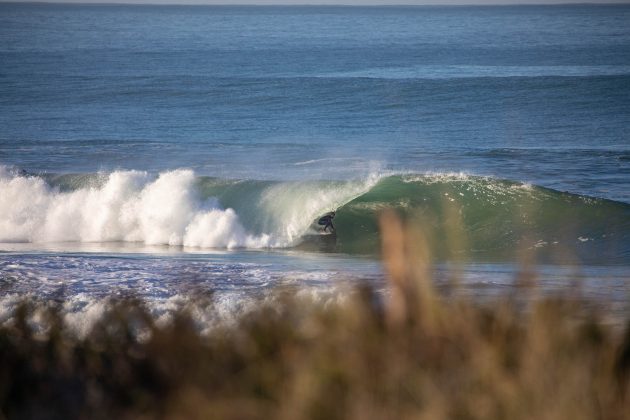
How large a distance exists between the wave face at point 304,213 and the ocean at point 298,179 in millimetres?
60

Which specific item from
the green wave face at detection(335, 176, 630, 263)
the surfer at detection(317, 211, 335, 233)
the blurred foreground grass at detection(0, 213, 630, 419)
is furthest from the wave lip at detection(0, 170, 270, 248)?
the blurred foreground grass at detection(0, 213, 630, 419)

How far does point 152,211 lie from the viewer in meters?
20.0

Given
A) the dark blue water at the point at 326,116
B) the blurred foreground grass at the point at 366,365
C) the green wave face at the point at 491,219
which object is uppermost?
the dark blue water at the point at 326,116

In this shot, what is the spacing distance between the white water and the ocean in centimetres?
5

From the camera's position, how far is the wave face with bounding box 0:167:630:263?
18.6 metres

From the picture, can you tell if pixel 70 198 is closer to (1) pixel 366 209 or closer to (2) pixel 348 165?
(1) pixel 366 209

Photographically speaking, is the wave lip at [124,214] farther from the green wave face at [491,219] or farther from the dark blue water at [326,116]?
the dark blue water at [326,116]

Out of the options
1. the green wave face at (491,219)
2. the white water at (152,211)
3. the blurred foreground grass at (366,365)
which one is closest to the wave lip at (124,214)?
the white water at (152,211)

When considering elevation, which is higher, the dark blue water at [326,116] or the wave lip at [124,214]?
the dark blue water at [326,116]

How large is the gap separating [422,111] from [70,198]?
20.3 meters

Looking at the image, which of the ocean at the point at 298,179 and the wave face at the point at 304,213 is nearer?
the ocean at the point at 298,179

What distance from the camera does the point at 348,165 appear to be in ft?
89.1

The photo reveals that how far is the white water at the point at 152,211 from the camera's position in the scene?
19.2 m

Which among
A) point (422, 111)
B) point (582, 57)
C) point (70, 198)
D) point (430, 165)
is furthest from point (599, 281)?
point (582, 57)
